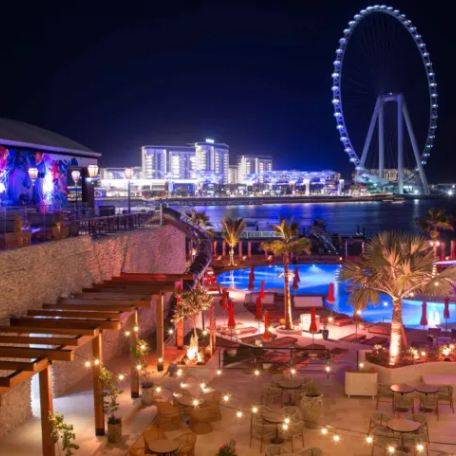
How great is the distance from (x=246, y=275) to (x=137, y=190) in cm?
13131

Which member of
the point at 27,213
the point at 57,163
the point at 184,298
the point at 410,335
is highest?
the point at 57,163

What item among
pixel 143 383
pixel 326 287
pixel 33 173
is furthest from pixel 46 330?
pixel 326 287

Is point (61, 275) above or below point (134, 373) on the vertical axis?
above

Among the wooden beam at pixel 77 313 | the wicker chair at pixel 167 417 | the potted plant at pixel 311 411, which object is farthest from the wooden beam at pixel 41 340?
the potted plant at pixel 311 411

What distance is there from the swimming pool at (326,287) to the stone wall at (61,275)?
20.4 feet

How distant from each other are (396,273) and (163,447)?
5.91m

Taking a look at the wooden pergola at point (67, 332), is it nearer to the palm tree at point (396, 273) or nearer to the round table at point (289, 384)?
the round table at point (289, 384)

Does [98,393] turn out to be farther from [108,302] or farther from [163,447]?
[108,302]

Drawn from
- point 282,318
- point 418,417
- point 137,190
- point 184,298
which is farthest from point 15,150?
point 137,190

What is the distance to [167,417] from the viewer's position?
976 centimetres

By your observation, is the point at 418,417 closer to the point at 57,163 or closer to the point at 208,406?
the point at 208,406

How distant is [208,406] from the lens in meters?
10.1

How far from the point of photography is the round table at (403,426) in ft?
29.0

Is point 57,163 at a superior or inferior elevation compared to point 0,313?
superior
